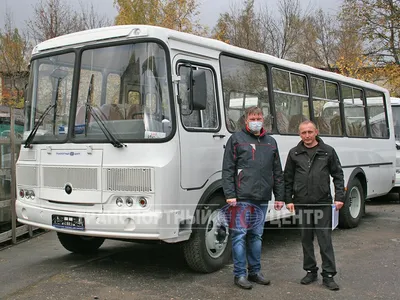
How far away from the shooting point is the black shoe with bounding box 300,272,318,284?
5.42 m

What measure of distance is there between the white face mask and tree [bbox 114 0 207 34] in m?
14.1

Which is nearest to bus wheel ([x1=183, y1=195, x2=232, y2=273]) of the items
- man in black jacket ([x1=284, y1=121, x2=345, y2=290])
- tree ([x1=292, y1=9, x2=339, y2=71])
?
man in black jacket ([x1=284, y1=121, x2=345, y2=290])

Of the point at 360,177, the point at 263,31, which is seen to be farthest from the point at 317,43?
the point at 360,177

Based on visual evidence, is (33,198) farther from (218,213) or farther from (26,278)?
(218,213)

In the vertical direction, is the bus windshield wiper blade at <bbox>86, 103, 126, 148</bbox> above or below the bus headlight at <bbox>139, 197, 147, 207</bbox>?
above

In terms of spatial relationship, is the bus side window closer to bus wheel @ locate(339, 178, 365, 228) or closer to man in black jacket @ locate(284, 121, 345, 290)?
man in black jacket @ locate(284, 121, 345, 290)

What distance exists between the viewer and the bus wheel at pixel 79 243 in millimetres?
6738

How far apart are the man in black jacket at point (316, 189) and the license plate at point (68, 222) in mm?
2292

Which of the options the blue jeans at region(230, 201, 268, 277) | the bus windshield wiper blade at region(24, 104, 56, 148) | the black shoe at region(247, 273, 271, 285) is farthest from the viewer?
the bus windshield wiper blade at region(24, 104, 56, 148)

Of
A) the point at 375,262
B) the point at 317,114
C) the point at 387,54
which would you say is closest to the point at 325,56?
the point at 387,54

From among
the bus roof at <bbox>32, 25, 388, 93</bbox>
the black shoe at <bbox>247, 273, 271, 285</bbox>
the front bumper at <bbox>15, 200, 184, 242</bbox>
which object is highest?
the bus roof at <bbox>32, 25, 388, 93</bbox>

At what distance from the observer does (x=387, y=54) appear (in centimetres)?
1838

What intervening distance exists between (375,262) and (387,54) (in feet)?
45.5

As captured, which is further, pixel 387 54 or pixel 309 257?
pixel 387 54
